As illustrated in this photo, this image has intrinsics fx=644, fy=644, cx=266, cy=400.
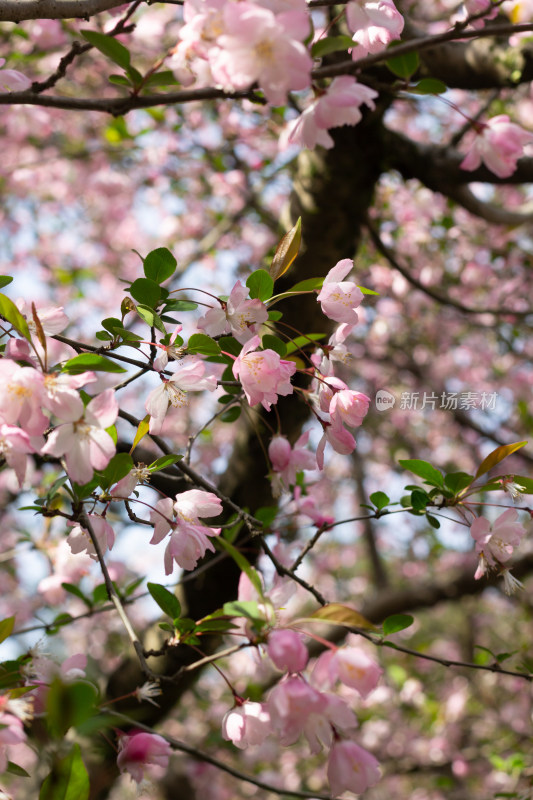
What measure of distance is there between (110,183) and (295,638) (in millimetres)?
4067

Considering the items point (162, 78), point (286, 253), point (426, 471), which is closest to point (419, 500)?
point (426, 471)

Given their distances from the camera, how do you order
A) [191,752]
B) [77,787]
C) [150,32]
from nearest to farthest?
[77,787] < [191,752] < [150,32]

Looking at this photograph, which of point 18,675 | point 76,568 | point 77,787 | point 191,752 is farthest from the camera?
point 76,568

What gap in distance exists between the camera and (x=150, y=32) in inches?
117

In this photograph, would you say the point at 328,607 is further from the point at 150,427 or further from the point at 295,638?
the point at 150,427

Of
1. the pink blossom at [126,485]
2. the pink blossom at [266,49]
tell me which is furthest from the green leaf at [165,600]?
the pink blossom at [266,49]

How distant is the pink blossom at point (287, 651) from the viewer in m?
0.66

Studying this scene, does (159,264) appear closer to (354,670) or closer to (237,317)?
(237,317)

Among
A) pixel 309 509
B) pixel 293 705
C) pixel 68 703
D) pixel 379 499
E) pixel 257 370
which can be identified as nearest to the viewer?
pixel 68 703

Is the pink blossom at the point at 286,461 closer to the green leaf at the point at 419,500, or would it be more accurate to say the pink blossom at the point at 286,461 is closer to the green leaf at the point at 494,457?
the green leaf at the point at 419,500

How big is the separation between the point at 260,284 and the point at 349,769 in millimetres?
620

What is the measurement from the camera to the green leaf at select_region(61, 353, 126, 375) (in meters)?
0.77

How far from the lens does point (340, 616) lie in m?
0.68

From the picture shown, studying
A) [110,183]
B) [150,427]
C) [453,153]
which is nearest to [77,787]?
[150,427]
